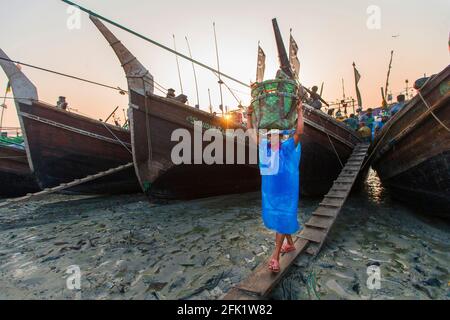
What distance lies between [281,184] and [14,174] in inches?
417

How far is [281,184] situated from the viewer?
241cm

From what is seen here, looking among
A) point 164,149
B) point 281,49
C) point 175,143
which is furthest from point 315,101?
point 164,149

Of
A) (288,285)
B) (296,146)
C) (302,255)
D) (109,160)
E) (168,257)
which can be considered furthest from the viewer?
(109,160)

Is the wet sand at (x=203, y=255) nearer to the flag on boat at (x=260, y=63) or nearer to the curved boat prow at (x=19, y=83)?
the curved boat prow at (x=19, y=83)

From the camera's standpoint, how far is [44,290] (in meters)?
2.47

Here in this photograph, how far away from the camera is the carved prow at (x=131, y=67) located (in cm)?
590

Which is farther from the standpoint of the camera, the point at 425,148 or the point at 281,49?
the point at 281,49

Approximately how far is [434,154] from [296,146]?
3.29 m

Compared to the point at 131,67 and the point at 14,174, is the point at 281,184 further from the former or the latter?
the point at 14,174


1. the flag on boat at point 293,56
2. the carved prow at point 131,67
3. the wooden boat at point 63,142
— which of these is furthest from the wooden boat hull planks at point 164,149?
the flag on boat at point 293,56

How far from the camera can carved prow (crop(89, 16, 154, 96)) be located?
590 centimetres

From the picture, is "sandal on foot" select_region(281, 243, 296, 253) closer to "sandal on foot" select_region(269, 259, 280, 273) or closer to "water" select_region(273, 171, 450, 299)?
"water" select_region(273, 171, 450, 299)
